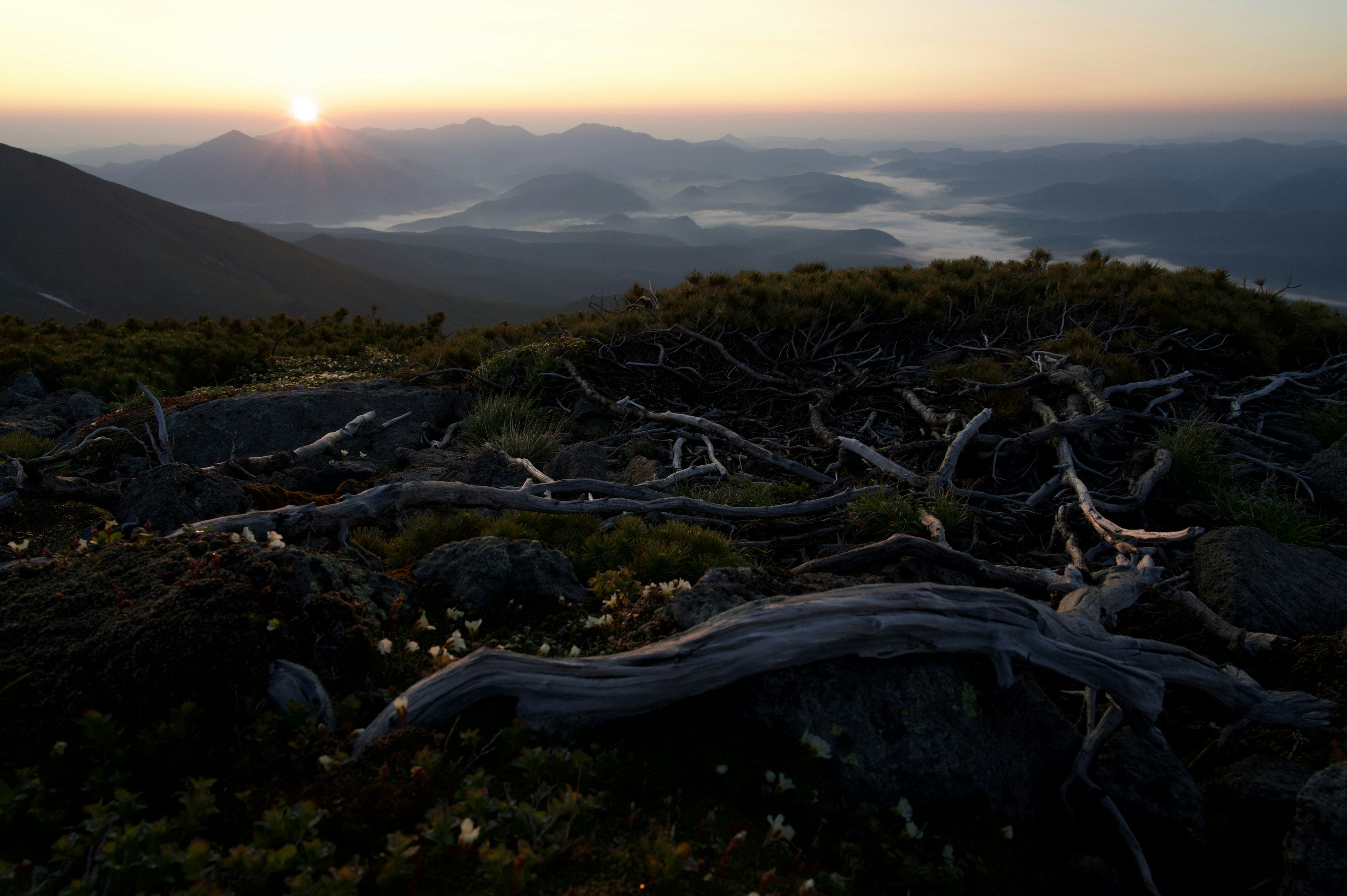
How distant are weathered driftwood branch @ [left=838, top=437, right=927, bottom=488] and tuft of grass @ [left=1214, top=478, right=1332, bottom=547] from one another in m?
2.89

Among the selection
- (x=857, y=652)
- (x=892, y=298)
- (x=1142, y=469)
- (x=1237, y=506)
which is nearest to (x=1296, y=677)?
(x=857, y=652)

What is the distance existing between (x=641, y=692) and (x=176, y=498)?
4.28 metres

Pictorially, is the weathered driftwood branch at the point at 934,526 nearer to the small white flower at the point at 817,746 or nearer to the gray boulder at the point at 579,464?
the small white flower at the point at 817,746

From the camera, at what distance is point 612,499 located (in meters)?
6.38

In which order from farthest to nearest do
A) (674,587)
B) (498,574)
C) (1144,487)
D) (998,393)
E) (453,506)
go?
(998,393), (1144,487), (453,506), (498,574), (674,587)

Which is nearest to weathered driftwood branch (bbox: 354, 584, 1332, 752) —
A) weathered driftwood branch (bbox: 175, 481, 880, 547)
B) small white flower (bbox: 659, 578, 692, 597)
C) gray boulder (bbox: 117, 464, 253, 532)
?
small white flower (bbox: 659, 578, 692, 597)

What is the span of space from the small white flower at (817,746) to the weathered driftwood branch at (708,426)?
4.53 metres

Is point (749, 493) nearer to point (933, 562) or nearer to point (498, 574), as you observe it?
point (933, 562)

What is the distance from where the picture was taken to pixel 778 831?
98.3 inches

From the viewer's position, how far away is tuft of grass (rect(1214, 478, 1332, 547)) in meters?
6.17

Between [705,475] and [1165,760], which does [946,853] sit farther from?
[705,475]

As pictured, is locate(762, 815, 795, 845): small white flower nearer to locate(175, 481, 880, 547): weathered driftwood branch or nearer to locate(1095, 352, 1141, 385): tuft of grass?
locate(175, 481, 880, 547): weathered driftwood branch

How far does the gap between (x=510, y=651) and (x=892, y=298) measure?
11.4m

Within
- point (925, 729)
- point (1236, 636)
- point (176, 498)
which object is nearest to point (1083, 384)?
point (1236, 636)
